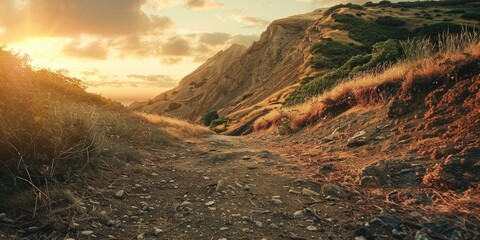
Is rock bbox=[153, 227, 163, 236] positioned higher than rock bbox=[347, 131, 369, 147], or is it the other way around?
rock bbox=[153, 227, 163, 236]

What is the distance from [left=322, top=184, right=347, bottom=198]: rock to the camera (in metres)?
5.19

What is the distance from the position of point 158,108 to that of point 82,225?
8933cm

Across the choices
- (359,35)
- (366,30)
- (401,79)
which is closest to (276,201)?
(401,79)

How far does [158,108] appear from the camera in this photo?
90.7 metres

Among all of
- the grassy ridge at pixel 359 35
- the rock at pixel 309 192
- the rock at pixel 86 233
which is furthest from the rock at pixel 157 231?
the grassy ridge at pixel 359 35

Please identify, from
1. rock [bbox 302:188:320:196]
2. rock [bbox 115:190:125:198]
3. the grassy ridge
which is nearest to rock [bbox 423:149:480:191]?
rock [bbox 302:188:320:196]

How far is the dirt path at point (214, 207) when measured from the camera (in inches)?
155

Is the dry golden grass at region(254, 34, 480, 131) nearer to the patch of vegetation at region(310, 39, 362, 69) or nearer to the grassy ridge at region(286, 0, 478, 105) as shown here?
the grassy ridge at region(286, 0, 478, 105)

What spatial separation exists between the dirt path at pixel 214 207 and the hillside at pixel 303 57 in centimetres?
1568

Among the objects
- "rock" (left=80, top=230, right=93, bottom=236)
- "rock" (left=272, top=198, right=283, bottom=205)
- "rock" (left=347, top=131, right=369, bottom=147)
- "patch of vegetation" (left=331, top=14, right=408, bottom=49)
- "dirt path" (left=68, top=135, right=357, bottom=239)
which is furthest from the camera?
"patch of vegetation" (left=331, top=14, right=408, bottom=49)

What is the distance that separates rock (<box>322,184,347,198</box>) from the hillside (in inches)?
605

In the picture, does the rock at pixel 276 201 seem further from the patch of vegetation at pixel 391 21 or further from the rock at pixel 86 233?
the patch of vegetation at pixel 391 21

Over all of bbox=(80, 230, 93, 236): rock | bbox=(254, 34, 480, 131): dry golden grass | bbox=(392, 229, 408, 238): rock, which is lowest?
bbox=(392, 229, 408, 238): rock

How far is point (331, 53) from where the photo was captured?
46844 mm
